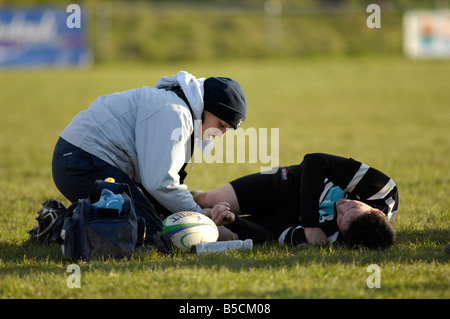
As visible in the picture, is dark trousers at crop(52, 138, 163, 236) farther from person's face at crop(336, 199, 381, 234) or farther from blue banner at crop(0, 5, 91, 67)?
blue banner at crop(0, 5, 91, 67)

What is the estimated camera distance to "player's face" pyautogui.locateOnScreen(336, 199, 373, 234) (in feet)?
15.4

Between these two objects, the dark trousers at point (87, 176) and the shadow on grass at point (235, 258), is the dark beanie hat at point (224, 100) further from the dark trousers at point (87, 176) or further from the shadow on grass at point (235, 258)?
the shadow on grass at point (235, 258)

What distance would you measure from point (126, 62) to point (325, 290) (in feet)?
79.1

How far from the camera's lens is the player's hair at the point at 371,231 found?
15.3 feet

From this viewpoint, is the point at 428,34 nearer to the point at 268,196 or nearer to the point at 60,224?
the point at 268,196

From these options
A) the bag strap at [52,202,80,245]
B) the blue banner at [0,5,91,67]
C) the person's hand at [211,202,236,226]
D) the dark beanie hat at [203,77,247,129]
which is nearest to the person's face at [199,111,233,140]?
the dark beanie hat at [203,77,247,129]

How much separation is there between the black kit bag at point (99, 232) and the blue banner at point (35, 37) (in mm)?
20812

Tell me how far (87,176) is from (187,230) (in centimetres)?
92

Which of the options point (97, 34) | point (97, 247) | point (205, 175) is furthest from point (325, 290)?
point (97, 34)

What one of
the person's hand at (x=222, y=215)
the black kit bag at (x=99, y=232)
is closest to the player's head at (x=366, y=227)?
the person's hand at (x=222, y=215)

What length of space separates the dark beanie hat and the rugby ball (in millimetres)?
804

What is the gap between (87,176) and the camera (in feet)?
16.2

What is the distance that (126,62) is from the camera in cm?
2688

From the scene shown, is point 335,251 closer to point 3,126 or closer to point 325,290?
point 325,290
